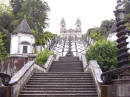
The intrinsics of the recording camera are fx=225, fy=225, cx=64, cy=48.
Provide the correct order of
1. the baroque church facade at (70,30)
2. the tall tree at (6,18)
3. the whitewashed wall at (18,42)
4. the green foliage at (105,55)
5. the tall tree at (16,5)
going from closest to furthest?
the green foliage at (105,55), the whitewashed wall at (18,42), the tall tree at (6,18), the tall tree at (16,5), the baroque church facade at (70,30)

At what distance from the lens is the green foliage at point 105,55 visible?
2003 centimetres

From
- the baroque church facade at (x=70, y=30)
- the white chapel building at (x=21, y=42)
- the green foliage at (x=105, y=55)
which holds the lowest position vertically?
the green foliage at (x=105, y=55)

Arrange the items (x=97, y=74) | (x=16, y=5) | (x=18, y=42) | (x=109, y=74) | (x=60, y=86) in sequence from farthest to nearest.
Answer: (x=16, y=5)
(x=18, y=42)
(x=60, y=86)
(x=97, y=74)
(x=109, y=74)

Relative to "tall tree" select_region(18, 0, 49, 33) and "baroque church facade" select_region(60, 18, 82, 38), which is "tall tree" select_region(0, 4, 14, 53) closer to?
"tall tree" select_region(18, 0, 49, 33)

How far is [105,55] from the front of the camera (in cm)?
2050

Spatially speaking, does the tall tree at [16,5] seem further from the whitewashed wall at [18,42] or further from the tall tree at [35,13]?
the whitewashed wall at [18,42]

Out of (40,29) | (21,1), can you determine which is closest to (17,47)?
(40,29)

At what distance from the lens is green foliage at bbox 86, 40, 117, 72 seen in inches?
789

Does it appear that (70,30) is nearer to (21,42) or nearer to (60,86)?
(21,42)

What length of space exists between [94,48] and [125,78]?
41.6 feet

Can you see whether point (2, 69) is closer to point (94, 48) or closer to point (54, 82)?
point (94, 48)

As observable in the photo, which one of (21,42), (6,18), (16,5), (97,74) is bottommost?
(97,74)

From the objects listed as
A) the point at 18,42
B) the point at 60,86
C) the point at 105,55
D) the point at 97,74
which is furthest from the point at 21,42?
the point at 97,74

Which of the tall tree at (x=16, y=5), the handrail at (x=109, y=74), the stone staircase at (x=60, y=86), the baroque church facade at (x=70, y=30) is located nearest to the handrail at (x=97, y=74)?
the stone staircase at (x=60, y=86)
